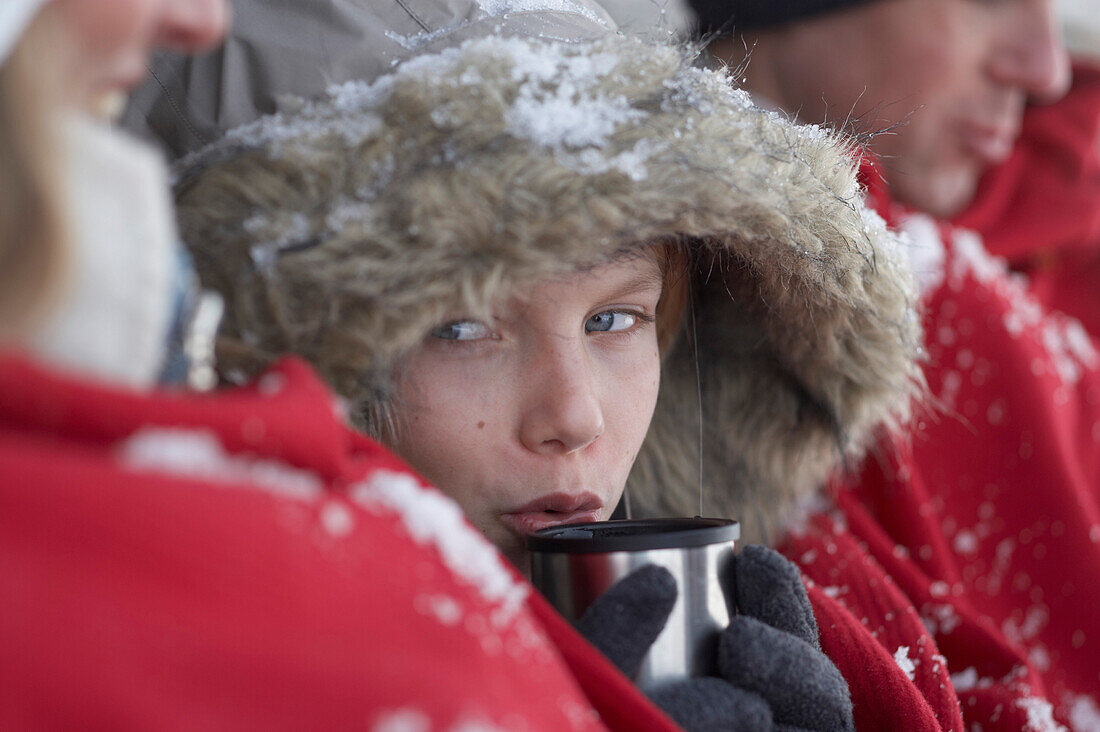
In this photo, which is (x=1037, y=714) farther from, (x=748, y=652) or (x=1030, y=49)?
(x=1030, y=49)

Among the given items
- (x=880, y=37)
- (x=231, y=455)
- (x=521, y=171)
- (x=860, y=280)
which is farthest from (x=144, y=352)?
(x=880, y=37)

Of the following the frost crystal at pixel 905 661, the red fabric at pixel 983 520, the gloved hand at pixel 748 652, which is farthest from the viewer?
the red fabric at pixel 983 520

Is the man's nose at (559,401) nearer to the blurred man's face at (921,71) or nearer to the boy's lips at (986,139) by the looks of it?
the blurred man's face at (921,71)

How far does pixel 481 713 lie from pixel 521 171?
41 cm

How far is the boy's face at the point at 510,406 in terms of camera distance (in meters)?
0.84

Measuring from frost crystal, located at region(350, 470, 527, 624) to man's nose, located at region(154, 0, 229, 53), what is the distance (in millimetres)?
272

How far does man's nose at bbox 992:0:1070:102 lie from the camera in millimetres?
1635

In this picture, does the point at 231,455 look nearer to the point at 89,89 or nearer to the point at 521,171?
the point at 89,89

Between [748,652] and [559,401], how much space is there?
250mm

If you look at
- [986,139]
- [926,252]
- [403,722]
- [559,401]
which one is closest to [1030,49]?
[986,139]

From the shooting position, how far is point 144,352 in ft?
1.72

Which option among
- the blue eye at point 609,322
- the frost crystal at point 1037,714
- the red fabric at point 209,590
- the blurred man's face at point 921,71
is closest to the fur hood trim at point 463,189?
the blue eye at point 609,322

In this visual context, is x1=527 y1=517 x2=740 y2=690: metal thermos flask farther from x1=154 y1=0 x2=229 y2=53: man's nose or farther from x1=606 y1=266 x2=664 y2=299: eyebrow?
x1=154 y1=0 x2=229 y2=53: man's nose

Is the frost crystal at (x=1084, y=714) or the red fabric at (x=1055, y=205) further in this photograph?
the red fabric at (x=1055, y=205)
